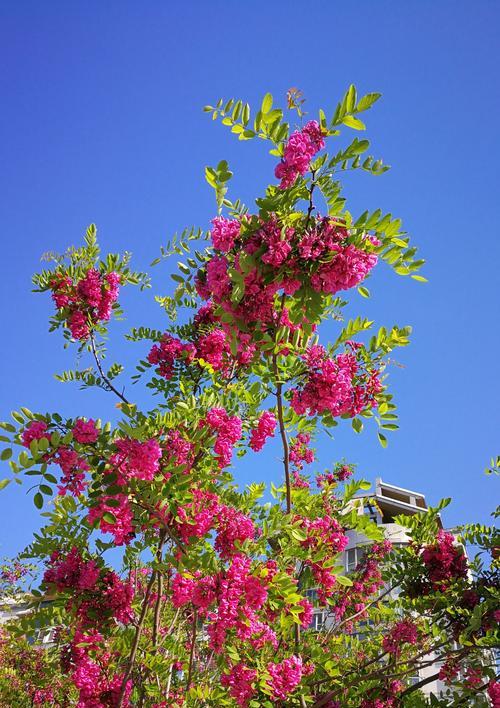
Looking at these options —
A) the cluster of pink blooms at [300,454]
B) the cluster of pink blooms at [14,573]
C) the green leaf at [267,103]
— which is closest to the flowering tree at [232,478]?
the green leaf at [267,103]

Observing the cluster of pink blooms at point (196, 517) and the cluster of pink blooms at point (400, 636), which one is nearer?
the cluster of pink blooms at point (196, 517)

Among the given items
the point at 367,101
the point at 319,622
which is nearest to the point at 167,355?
the point at 367,101

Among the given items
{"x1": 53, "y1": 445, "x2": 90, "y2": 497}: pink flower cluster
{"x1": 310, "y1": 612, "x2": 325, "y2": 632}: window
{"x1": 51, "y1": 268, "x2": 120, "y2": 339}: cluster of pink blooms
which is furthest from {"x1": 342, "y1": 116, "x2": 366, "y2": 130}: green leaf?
{"x1": 310, "y1": 612, "x2": 325, "y2": 632}: window

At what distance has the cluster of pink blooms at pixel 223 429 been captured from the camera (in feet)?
14.0

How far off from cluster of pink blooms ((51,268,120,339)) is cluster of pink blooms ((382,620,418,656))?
4.46m

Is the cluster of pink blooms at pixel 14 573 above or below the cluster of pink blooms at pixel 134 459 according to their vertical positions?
above

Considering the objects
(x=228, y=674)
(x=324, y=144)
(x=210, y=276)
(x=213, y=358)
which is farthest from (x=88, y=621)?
(x=324, y=144)

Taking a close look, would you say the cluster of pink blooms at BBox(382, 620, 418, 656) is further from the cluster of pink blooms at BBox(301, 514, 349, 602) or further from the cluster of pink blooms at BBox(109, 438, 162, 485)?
the cluster of pink blooms at BBox(109, 438, 162, 485)

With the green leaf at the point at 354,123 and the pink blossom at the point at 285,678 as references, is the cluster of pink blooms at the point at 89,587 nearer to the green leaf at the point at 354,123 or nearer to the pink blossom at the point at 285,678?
the pink blossom at the point at 285,678

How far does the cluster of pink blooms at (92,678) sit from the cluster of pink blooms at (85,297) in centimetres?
296

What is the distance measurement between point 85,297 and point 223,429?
2508 mm

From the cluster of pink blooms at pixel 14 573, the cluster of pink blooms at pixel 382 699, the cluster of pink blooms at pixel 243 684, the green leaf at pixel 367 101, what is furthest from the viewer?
the cluster of pink blooms at pixel 14 573

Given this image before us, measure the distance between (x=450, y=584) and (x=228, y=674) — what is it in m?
2.44

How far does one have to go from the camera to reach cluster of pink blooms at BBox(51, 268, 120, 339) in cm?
580
